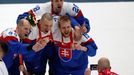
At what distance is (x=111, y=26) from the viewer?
12.3 feet

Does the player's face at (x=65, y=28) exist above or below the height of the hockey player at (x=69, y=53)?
above

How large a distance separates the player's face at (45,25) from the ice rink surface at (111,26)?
3.17ft

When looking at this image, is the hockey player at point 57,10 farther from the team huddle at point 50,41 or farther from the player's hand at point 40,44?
the player's hand at point 40,44

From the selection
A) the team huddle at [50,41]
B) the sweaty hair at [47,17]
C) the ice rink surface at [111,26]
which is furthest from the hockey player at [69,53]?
the ice rink surface at [111,26]

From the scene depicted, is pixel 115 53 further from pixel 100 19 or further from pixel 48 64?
pixel 48 64

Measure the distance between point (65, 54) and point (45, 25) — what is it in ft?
0.99

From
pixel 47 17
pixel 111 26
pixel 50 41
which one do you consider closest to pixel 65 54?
pixel 50 41

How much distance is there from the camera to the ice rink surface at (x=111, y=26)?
11.7 ft

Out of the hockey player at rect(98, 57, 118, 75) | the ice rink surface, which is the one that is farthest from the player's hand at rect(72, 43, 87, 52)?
the ice rink surface

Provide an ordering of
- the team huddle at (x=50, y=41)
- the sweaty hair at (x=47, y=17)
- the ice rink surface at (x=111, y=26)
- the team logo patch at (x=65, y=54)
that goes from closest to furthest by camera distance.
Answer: the sweaty hair at (x=47, y=17)
the team huddle at (x=50, y=41)
the team logo patch at (x=65, y=54)
the ice rink surface at (x=111, y=26)

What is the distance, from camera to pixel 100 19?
3.78 m

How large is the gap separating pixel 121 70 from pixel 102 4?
0.67 metres

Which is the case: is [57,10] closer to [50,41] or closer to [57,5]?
[57,5]

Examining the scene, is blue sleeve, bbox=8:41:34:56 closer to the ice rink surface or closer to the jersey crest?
the jersey crest
